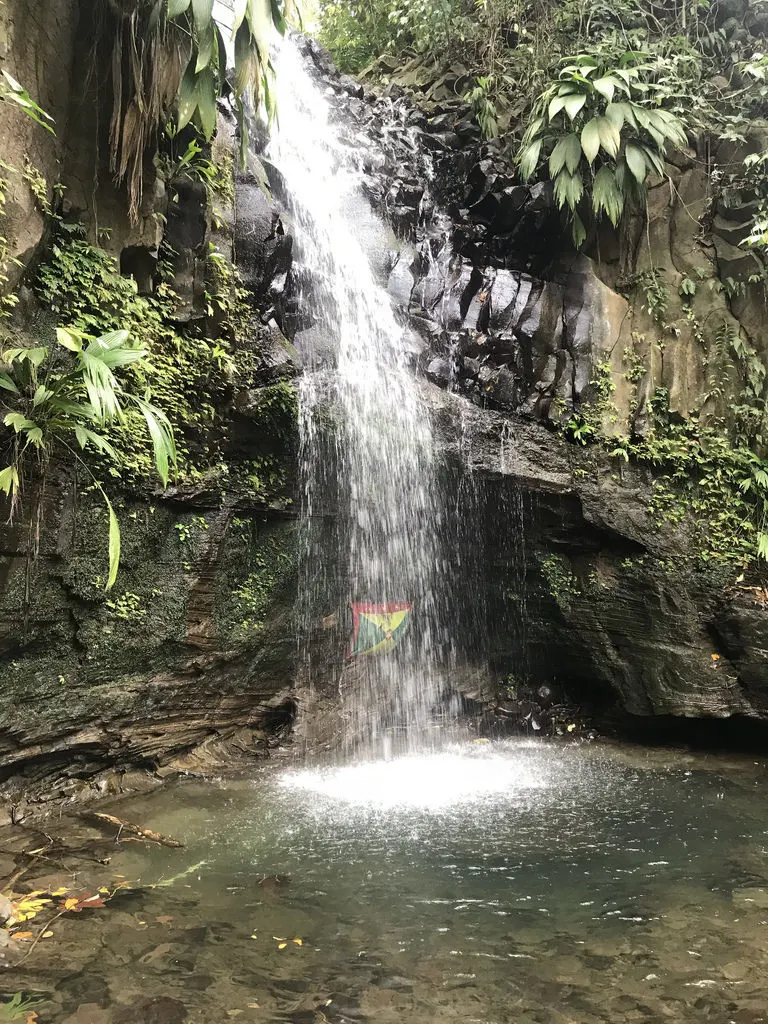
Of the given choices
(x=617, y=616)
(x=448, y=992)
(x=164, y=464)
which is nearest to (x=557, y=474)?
(x=617, y=616)

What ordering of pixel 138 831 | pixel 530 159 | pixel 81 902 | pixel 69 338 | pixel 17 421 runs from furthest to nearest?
pixel 530 159
pixel 138 831
pixel 17 421
pixel 69 338
pixel 81 902

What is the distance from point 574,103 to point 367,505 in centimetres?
491

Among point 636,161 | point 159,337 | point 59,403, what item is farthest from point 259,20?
point 636,161

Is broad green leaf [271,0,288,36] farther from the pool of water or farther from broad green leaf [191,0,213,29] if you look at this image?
the pool of water

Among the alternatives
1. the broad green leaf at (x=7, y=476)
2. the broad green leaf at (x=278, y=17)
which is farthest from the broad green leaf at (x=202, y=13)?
the broad green leaf at (x=7, y=476)

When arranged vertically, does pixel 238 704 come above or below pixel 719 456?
below

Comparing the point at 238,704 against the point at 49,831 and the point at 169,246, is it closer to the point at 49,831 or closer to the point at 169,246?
the point at 49,831

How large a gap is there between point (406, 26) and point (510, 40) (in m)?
1.94

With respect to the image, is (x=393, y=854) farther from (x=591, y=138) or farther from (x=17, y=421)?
(x=591, y=138)

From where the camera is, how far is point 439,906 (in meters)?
3.53

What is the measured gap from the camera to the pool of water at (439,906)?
277 cm

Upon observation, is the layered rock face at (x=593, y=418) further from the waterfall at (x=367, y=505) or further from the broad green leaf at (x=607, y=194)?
the broad green leaf at (x=607, y=194)

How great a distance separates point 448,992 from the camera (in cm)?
282

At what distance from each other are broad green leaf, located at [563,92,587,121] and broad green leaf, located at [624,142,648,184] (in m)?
0.71
